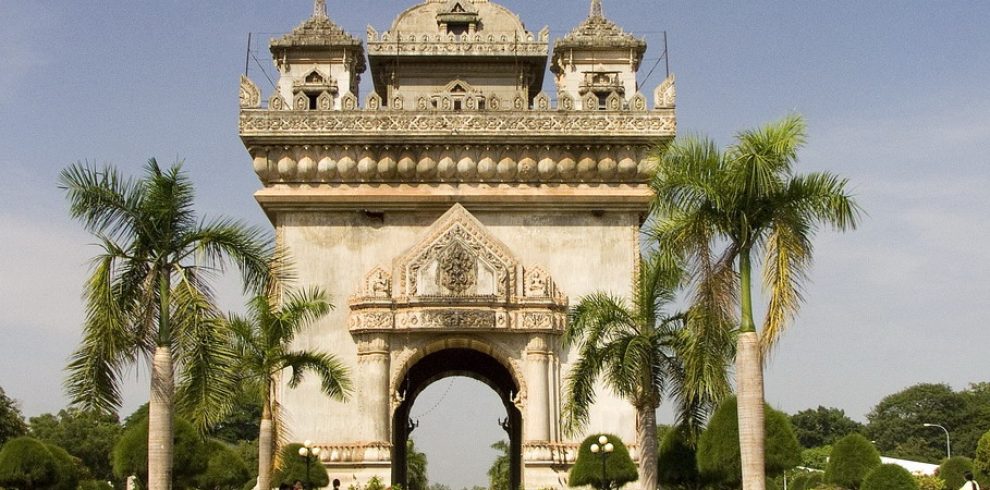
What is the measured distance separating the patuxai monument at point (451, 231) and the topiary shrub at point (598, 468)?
1.47 m

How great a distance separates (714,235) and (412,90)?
44.2 feet

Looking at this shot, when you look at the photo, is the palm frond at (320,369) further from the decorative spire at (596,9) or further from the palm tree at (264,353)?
the decorative spire at (596,9)

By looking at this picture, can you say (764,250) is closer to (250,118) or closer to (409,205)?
(409,205)

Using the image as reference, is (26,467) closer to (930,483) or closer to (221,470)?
(221,470)

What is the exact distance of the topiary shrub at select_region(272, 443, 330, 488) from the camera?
22281 mm

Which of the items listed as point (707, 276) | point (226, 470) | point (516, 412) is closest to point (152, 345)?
point (707, 276)

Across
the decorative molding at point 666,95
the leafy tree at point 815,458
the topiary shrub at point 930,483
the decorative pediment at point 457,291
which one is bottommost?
the topiary shrub at point 930,483

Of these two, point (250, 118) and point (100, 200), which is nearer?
point (100, 200)

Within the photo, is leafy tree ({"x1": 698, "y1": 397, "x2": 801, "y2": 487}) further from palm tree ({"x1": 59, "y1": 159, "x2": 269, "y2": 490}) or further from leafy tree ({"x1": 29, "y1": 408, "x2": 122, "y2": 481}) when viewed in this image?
leafy tree ({"x1": 29, "y1": 408, "x2": 122, "y2": 481})

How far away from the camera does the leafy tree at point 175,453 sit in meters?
23.0

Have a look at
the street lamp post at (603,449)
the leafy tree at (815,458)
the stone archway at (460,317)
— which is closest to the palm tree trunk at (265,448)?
the stone archway at (460,317)

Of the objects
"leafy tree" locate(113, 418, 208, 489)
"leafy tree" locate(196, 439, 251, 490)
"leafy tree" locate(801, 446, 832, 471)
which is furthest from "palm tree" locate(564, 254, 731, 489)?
"leafy tree" locate(801, 446, 832, 471)

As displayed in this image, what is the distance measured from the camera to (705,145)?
1545 cm

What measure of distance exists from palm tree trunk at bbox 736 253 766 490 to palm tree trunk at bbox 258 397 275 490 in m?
7.44
